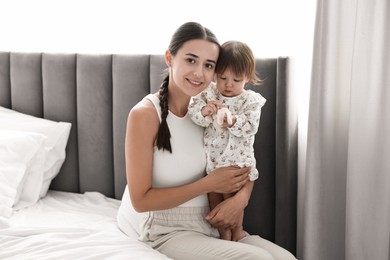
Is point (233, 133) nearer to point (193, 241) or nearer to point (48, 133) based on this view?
point (193, 241)

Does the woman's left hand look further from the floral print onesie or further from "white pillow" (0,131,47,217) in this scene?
"white pillow" (0,131,47,217)

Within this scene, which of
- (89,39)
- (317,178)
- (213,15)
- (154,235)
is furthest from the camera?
(89,39)

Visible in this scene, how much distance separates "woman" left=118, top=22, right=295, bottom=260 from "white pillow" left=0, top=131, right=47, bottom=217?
656 mm

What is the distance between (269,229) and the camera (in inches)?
95.9

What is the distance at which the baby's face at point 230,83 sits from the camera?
2.04 meters

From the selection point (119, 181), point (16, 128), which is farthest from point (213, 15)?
point (16, 128)

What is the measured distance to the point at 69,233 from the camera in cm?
204

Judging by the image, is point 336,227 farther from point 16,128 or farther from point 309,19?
point 16,128

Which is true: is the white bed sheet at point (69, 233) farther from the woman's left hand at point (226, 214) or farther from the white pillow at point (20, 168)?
the woman's left hand at point (226, 214)

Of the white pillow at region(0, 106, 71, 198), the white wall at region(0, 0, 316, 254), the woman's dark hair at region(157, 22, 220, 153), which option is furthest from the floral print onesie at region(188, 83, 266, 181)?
the white pillow at region(0, 106, 71, 198)

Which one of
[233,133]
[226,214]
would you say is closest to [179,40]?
[233,133]

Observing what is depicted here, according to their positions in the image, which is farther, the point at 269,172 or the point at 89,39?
the point at 89,39

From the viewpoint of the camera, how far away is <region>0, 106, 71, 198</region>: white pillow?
2.61m

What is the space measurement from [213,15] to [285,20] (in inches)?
14.5
